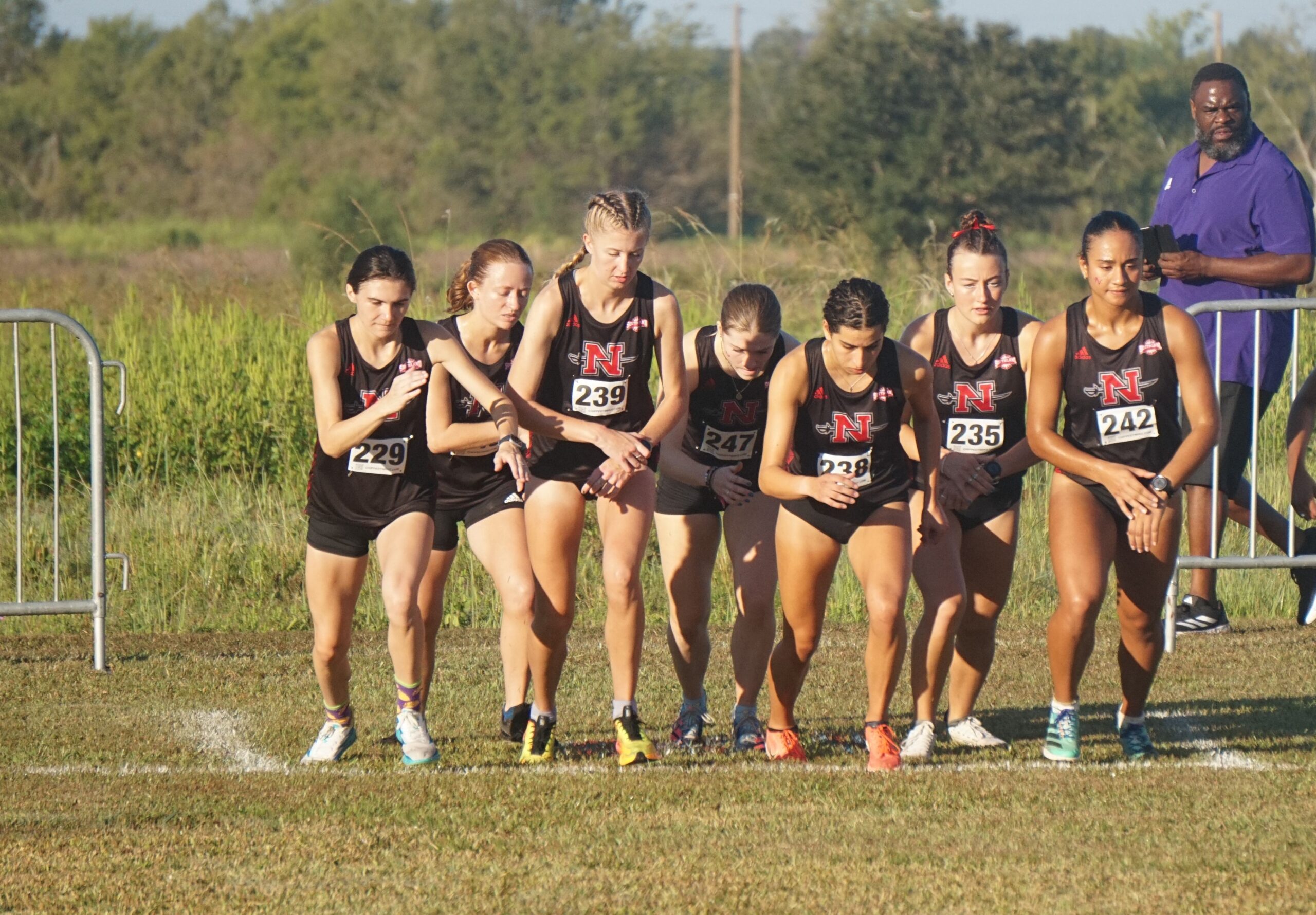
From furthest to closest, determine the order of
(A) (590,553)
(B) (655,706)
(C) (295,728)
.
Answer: (A) (590,553) < (B) (655,706) < (C) (295,728)

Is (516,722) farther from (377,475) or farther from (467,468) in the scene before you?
(377,475)

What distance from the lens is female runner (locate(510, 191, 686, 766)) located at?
19.7 ft

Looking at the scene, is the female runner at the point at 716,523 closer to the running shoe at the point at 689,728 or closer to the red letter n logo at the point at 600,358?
the running shoe at the point at 689,728

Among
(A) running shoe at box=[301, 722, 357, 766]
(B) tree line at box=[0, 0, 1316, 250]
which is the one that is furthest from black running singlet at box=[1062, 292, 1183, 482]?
(B) tree line at box=[0, 0, 1316, 250]

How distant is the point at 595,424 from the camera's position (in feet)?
19.6

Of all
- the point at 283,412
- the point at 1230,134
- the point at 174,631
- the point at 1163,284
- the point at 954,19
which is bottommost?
the point at 174,631

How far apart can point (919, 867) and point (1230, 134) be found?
5011mm

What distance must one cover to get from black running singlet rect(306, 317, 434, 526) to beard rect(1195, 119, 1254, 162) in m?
4.41

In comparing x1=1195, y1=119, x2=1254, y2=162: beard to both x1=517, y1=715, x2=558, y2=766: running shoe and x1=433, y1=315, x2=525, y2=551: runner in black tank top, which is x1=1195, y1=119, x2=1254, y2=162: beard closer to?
x1=433, y1=315, x2=525, y2=551: runner in black tank top

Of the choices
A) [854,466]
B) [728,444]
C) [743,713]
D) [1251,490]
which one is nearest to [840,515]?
[854,466]

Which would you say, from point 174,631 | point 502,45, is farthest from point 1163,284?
point 502,45

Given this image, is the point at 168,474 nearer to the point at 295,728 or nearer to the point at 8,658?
the point at 8,658

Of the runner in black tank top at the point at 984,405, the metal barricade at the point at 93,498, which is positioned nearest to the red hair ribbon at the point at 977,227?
the runner in black tank top at the point at 984,405

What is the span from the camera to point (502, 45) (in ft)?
199
